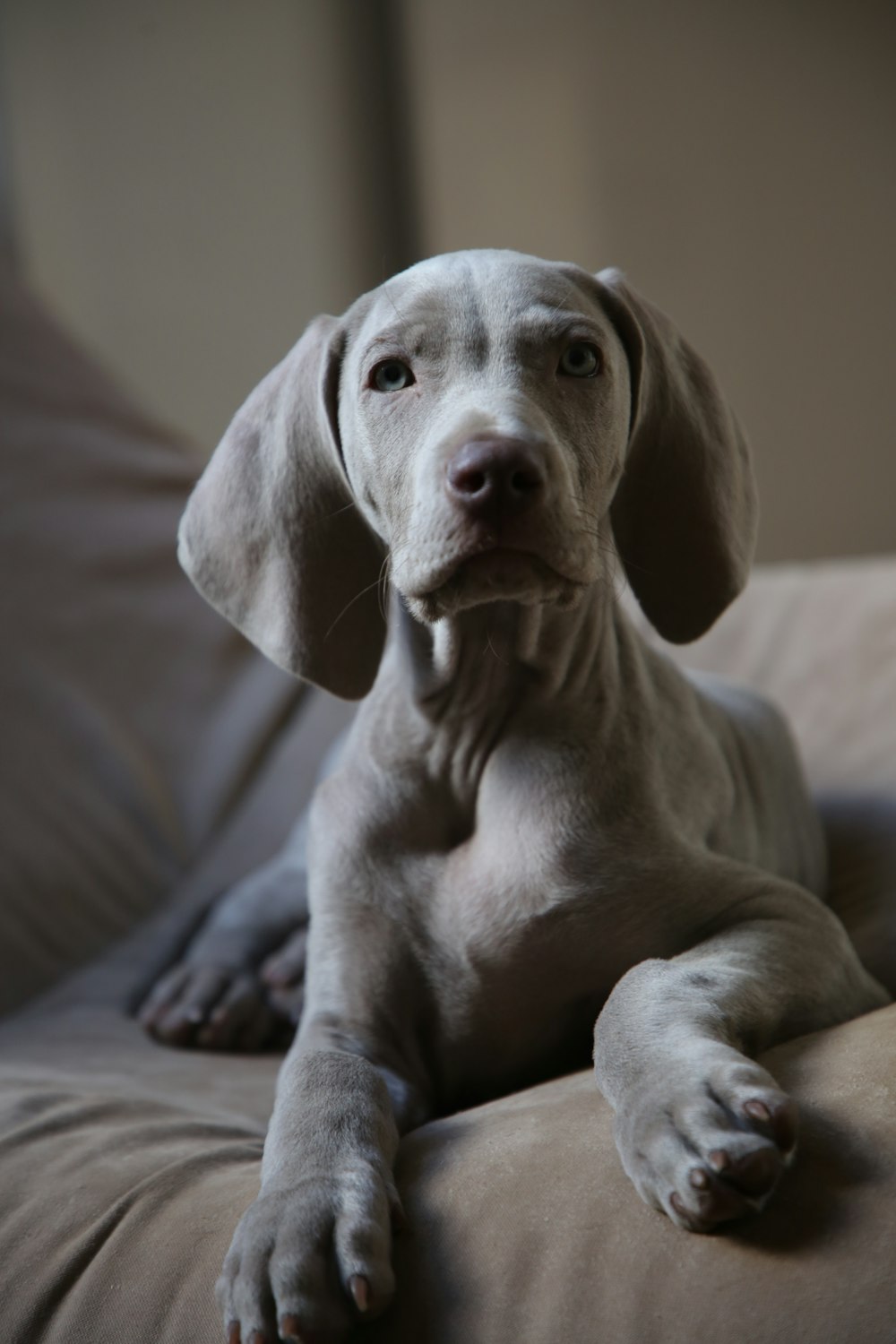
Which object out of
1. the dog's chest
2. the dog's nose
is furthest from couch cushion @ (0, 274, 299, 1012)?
the dog's nose

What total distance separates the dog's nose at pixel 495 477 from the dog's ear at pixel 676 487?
1.18 feet

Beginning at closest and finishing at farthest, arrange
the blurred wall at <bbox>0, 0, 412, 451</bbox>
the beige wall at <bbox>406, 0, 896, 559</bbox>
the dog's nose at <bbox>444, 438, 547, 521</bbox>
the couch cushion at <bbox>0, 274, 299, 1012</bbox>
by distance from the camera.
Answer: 1. the dog's nose at <bbox>444, 438, 547, 521</bbox>
2. the couch cushion at <bbox>0, 274, 299, 1012</bbox>
3. the blurred wall at <bbox>0, 0, 412, 451</bbox>
4. the beige wall at <bbox>406, 0, 896, 559</bbox>

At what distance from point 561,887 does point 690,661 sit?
1.45m

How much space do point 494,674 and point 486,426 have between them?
1.33ft

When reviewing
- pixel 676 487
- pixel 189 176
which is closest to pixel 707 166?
pixel 189 176

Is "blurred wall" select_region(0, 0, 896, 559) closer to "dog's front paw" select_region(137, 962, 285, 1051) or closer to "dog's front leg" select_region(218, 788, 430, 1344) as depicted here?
"dog's front paw" select_region(137, 962, 285, 1051)

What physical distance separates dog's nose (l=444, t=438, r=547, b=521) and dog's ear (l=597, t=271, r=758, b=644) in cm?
36

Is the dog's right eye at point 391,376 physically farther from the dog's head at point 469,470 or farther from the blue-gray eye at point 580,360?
the blue-gray eye at point 580,360

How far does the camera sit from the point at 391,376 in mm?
1556

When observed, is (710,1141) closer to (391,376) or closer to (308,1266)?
(308,1266)

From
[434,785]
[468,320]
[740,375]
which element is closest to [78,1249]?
[434,785]

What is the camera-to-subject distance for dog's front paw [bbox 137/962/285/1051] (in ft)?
7.11

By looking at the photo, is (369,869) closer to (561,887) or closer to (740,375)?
(561,887)

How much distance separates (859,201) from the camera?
490cm
